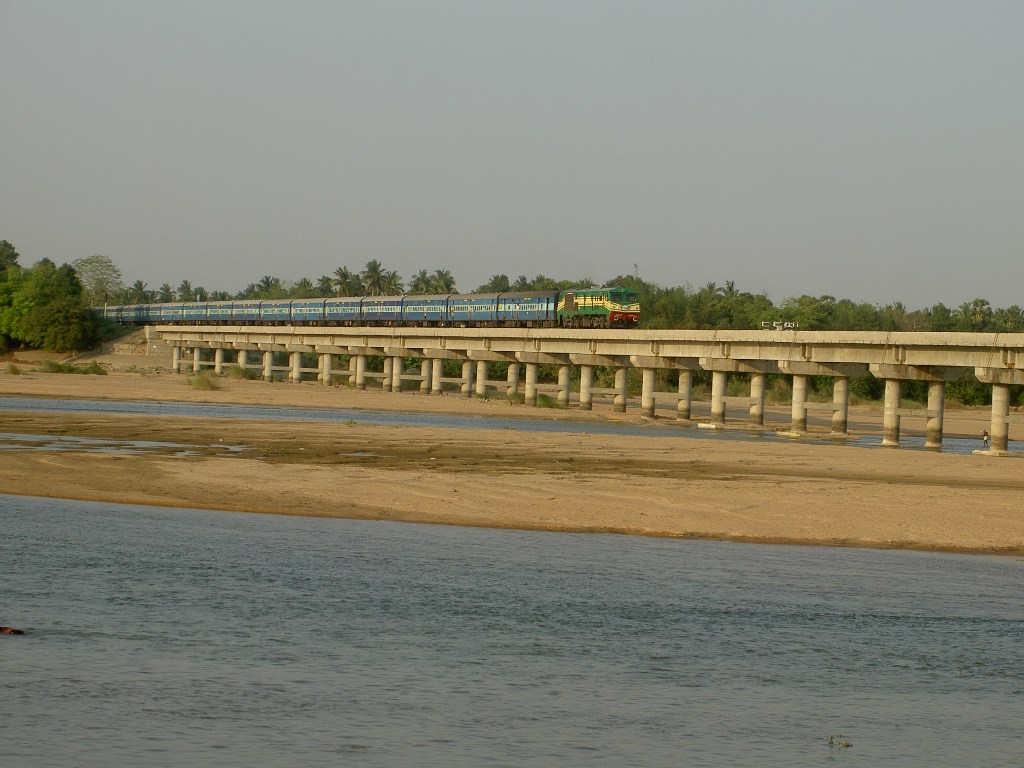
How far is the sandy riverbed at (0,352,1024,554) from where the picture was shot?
2389 centimetres

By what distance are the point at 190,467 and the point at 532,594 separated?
1496cm

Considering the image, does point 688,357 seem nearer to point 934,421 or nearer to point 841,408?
point 841,408

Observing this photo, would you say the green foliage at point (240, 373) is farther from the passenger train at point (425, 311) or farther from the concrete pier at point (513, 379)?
the concrete pier at point (513, 379)

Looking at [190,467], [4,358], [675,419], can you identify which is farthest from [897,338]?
[4,358]

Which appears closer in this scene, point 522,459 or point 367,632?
point 367,632

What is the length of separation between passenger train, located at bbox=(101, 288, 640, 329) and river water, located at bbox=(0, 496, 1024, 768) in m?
52.9

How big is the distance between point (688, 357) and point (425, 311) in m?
28.9

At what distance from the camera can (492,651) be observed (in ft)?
47.6

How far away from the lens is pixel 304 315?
102250 millimetres

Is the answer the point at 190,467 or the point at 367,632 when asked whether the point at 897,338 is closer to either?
the point at 190,467

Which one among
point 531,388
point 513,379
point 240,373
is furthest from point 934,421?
point 240,373

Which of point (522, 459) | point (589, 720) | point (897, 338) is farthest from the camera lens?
point (897, 338)

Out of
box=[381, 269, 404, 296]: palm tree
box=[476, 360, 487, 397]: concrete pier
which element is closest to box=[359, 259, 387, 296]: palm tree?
box=[381, 269, 404, 296]: palm tree

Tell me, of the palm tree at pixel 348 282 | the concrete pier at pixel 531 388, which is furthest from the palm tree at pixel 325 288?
the concrete pier at pixel 531 388
